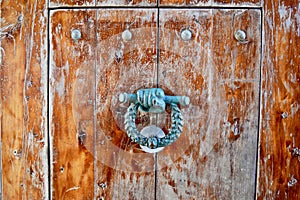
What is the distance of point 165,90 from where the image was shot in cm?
96

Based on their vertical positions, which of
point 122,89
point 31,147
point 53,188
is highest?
point 122,89

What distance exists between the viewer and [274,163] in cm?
98

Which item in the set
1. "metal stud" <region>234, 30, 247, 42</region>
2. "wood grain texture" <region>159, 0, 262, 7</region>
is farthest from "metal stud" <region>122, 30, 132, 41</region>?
"metal stud" <region>234, 30, 247, 42</region>

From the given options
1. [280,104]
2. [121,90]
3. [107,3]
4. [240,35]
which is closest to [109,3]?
[107,3]

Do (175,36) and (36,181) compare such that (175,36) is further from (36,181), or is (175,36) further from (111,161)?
(36,181)

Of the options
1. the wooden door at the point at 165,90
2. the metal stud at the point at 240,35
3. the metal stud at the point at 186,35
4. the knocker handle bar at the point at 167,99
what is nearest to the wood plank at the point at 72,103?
the wooden door at the point at 165,90

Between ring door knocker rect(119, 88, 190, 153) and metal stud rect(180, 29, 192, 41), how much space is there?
0.48ft

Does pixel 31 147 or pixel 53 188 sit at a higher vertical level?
pixel 31 147

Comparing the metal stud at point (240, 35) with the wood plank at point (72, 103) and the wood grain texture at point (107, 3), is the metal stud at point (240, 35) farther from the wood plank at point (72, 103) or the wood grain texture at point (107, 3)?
the wood plank at point (72, 103)

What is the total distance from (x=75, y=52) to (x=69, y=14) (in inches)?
3.7

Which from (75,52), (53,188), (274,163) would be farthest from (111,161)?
(274,163)

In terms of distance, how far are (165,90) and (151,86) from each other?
0.12 ft

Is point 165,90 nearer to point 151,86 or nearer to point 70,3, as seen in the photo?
point 151,86

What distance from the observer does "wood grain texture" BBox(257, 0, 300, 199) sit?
3.11 feet
